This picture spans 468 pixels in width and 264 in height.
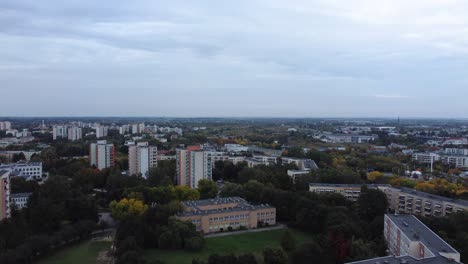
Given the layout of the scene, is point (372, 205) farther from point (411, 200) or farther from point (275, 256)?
point (275, 256)

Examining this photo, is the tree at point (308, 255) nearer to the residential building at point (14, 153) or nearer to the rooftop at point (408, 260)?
the rooftop at point (408, 260)

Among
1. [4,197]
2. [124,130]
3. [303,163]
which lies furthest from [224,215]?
[124,130]

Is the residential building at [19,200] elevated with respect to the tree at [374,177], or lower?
lower

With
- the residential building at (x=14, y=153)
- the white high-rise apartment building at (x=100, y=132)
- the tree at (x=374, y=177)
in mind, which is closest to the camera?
the tree at (x=374, y=177)

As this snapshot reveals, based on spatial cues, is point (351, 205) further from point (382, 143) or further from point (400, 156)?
point (382, 143)

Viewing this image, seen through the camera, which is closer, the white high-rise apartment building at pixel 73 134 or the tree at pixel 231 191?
the tree at pixel 231 191

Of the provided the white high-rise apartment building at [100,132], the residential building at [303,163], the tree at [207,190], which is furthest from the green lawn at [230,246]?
the white high-rise apartment building at [100,132]

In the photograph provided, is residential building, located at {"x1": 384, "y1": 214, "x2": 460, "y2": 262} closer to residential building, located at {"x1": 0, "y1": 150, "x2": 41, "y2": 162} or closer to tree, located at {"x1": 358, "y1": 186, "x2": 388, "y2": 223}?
tree, located at {"x1": 358, "y1": 186, "x2": 388, "y2": 223}

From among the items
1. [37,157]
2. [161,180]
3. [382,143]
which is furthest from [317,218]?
[382,143]

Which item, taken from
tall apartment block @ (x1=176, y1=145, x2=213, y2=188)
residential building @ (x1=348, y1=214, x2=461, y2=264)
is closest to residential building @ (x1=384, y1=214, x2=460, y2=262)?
residential building @ (x1=348, y1=214, x2=461, y2=264)
